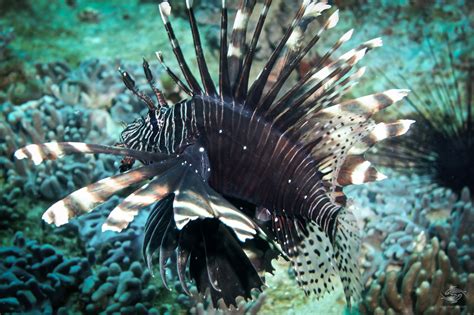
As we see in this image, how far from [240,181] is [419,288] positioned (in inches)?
66.8

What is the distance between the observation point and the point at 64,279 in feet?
10.0

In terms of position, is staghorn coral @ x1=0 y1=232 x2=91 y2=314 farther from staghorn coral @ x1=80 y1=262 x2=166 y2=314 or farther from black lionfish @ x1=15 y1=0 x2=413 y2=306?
black lionfish @ x1=15 y1=0 x2=413 y2=306

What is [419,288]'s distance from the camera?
9.80 feet

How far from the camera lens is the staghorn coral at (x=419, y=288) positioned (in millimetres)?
2957

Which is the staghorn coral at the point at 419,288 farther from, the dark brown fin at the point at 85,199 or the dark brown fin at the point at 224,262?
the dark brown fin at the point at 85,199

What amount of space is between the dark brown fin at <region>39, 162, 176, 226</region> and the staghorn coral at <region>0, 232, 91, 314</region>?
1.57m

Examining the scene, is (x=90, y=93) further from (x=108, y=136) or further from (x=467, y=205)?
(x=467, y=205)

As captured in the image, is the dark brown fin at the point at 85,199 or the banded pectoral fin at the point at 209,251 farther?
the banded pectoral fin at the point at 209,251

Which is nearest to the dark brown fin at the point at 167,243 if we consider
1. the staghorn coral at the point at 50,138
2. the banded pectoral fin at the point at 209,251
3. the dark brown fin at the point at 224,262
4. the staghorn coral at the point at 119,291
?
the banded pectoral fin at the point at 209,251

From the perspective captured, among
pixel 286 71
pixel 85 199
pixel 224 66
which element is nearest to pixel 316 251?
pixel 286 71

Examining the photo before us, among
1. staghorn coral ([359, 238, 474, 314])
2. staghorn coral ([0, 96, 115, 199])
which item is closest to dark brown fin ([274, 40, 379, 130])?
staghorn coral ([359, 238, 474, 314])

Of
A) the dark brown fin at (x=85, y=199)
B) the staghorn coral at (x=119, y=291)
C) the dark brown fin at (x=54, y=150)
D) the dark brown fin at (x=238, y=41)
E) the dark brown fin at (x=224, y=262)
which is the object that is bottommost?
the staghorn coral at (x=119, y=291)

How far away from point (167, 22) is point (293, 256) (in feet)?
4.57

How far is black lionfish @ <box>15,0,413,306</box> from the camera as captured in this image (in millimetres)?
2141
